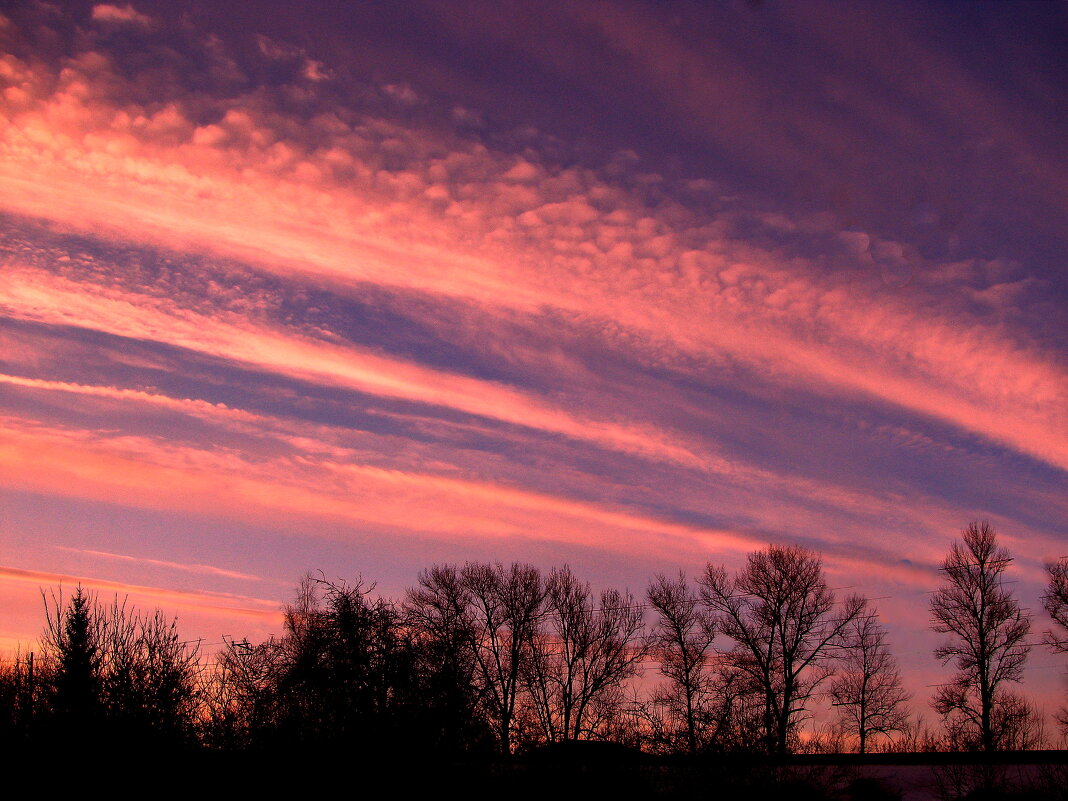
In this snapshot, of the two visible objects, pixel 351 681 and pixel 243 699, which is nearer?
pixel 351 681

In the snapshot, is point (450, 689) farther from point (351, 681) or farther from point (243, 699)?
point (243, 699)

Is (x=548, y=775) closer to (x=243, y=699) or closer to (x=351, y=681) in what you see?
(x=351, y=681)

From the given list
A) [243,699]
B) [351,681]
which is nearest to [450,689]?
[351,681]

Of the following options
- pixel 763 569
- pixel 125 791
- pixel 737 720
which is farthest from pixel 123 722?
pixel 763 569

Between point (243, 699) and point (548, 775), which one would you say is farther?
point (243, 699)

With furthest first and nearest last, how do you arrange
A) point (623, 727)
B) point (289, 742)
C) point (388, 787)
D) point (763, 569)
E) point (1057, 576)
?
1. point (763, 569)
2. point (1057, 576)
3. point (623, 727)
4. point (289, 742)
5. point (388, 787)

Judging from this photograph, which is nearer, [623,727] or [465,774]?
[465,774]

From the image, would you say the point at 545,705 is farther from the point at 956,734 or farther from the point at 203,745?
the point at 956,734

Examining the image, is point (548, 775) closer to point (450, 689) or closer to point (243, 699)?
point (450, 689)

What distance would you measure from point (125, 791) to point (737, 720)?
53.7 ft

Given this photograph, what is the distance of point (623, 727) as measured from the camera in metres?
23.3

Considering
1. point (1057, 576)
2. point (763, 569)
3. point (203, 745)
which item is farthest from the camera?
point (763, 569)

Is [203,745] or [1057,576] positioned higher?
[1057,576]

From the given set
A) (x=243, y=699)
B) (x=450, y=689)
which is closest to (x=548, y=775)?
(x=450, y=689)
